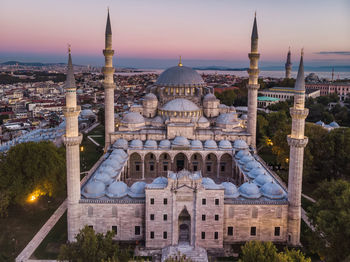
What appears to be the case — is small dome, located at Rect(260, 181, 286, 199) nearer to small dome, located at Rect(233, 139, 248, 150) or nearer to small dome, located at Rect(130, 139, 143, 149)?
small dome, located at Rect(233, 139, 248, 150)

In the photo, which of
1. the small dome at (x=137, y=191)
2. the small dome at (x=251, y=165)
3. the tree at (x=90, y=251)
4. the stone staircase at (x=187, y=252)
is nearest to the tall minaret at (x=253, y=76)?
the small dome at (x=251, y=165)

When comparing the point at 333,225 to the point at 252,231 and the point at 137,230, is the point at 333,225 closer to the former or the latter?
the point at 252,231

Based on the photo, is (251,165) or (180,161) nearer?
(251,165)

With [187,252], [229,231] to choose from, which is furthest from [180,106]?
[187,252]

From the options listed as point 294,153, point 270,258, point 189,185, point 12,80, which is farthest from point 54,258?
point 12,80

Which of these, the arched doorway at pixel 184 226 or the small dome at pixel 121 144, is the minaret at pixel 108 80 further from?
the arched doorway at pixel 184 226
